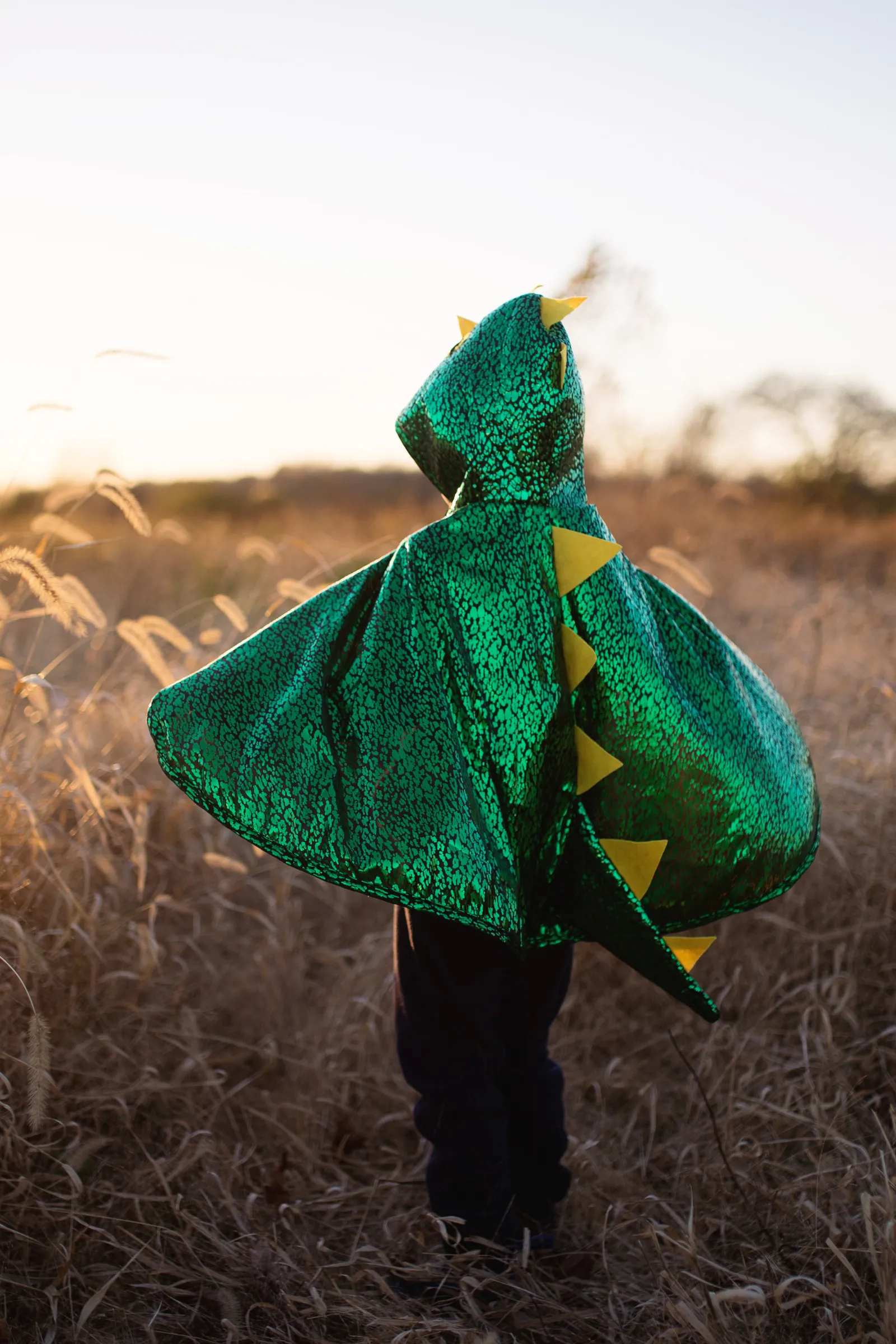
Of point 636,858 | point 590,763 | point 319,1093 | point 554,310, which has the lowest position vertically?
point 319,1093

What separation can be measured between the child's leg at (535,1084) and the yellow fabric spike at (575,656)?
0.55m

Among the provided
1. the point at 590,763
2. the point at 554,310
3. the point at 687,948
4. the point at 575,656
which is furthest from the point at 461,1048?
the point at 554,310

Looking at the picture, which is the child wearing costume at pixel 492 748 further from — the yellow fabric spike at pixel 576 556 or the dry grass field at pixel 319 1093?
the dry grass field at pixel 319 1093

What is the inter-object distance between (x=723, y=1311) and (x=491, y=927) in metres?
0.68

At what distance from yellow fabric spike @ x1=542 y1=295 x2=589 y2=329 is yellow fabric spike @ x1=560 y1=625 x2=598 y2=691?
48 centimetres

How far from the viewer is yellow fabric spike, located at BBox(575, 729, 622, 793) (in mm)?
1288

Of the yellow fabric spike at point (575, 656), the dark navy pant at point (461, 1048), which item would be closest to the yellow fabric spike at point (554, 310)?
the yellow fabric spike at point (575, 656)

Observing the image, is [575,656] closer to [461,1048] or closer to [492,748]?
[492,748]

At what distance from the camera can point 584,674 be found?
4.19 ft

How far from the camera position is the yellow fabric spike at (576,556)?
1271 mm

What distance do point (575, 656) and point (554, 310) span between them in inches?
21.4

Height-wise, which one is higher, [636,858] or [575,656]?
[575,656]

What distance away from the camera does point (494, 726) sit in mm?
1262

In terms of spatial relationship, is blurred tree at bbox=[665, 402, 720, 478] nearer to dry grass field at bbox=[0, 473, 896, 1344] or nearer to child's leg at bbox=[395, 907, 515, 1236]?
dry grass field at bbox=[0, 473, 896, 1344]
